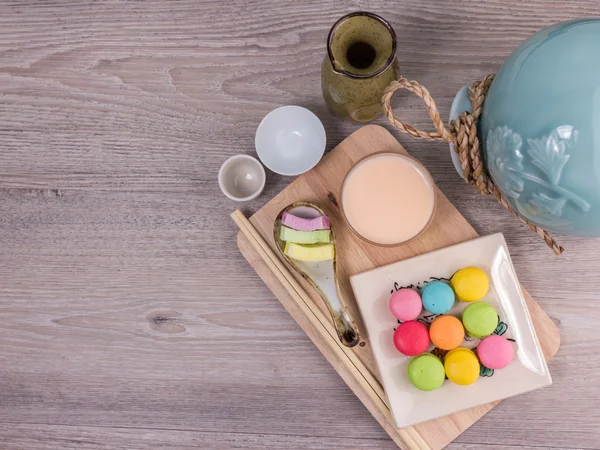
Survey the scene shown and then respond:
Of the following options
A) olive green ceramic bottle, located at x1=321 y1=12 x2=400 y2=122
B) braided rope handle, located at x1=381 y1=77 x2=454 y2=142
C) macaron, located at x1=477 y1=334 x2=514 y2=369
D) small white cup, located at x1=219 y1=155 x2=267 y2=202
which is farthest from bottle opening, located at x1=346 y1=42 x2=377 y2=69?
macaron, located at x1=477 y1=334 x2=514 y2=369

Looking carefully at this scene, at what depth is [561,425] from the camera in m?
0.78

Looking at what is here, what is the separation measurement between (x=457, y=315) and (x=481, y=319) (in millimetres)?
45

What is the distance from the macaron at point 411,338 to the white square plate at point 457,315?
22 millimetres

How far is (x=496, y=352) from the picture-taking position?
2.28 ft

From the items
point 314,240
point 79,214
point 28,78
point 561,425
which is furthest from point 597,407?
point 28,78

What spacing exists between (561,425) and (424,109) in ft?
1.79

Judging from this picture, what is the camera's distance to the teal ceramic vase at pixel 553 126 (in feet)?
1.42

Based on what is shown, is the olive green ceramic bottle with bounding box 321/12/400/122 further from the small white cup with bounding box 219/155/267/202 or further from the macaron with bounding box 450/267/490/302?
the macaron with bounding box 450/267/490/302

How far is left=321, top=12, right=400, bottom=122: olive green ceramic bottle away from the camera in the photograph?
2.04ft

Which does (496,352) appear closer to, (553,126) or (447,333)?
(447,333)

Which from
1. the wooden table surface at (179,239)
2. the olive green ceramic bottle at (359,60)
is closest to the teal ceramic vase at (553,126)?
the olive green ceramic bottle at (359,60)

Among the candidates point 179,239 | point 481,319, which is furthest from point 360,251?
point 179,239

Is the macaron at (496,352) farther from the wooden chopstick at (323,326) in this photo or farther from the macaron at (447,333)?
the wooden chopstick at (323,326)

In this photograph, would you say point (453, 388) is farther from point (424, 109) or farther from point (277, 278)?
point (424, 109)
